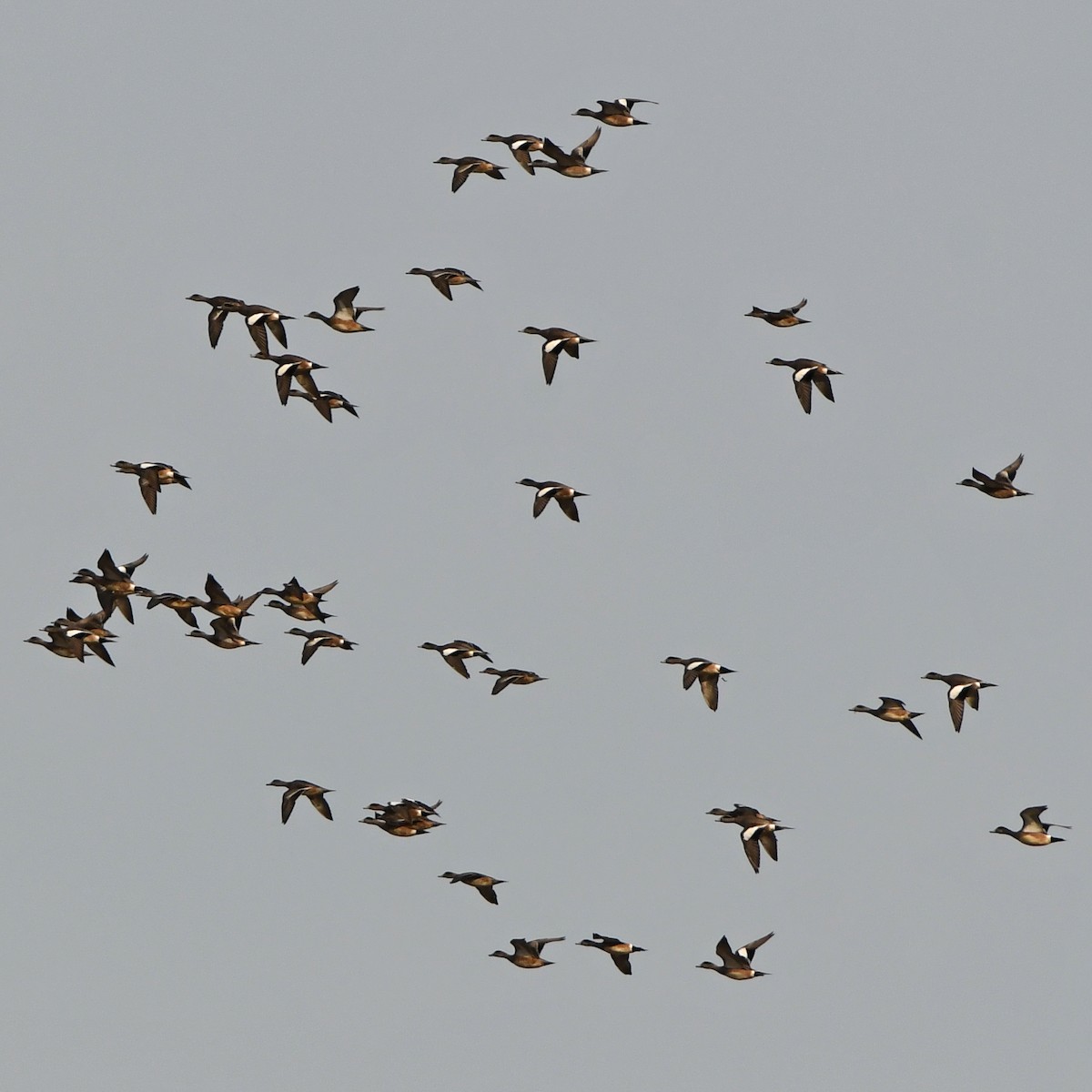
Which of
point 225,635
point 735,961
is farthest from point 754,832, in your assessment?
point 225,635

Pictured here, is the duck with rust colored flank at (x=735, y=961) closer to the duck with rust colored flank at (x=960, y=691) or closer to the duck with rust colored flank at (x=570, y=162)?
the duck with rust colored flank at (x=960, y=691)

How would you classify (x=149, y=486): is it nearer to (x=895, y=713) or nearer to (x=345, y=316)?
(x=345, y=316)

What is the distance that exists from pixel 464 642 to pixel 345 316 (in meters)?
8.77

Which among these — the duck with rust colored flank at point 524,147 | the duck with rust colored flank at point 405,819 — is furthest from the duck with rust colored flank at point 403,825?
the duck with rust colored flank at point 524,147

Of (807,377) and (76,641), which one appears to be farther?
(76,641)

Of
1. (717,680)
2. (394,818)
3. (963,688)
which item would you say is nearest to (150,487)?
(394,818)

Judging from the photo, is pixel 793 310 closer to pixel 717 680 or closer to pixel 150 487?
pixel 717 680

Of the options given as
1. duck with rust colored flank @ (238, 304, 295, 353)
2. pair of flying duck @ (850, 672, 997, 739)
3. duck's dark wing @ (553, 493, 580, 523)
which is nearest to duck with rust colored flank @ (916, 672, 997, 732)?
pair of flying duck @ (850, 672, 997, 739)

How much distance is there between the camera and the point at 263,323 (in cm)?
7500

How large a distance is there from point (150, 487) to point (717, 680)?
1449 centimetres

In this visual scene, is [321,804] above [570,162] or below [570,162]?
below

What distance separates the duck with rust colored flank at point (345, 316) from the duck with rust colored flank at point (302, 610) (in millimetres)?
7201

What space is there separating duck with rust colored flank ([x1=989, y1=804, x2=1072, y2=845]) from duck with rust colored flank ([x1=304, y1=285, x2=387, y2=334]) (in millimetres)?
20200

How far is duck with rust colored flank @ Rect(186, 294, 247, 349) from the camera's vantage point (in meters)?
75.8
